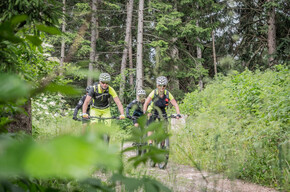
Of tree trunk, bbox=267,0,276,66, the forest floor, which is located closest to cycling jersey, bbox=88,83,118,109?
the forest floor

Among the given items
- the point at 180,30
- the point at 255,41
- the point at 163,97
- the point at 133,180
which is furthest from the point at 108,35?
the point at 133,180

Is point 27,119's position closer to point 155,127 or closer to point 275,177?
point 155,127

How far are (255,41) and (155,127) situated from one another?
69.4 ft

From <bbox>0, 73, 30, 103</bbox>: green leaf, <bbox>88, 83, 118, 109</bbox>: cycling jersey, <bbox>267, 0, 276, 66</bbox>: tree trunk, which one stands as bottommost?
<bbox>0, 73, 30, 103</bbox>: green leaf

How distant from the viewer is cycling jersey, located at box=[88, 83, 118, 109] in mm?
6885

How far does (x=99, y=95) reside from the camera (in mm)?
7023

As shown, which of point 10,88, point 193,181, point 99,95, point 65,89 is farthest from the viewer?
point 99,95

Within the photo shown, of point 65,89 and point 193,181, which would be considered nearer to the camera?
point 65,89

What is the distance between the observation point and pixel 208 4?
22062 mm

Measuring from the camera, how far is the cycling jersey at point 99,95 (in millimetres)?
6885

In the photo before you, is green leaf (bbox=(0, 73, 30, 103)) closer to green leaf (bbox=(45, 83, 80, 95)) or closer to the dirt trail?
green leaf (bbox=(45, 83, 80, 95))

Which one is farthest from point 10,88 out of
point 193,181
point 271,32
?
point 271,32

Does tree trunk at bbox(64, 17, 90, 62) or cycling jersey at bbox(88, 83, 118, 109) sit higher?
cycling jersey at bbox(88, 83, 118, 109)

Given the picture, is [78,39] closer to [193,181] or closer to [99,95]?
[193,181]
